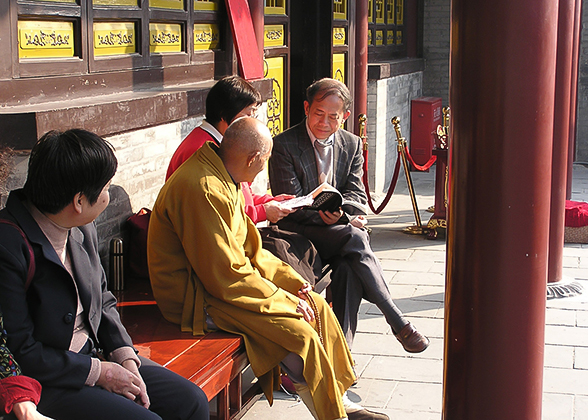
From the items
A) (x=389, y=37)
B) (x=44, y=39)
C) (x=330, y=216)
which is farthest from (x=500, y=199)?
(x=389, y=37)

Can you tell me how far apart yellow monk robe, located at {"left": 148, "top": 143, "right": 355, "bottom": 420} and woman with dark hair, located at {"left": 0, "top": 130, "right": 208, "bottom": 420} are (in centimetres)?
73

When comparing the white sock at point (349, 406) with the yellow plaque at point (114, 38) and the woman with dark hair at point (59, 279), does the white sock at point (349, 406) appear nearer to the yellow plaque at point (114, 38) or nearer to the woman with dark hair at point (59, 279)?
the woman with dark hair at point (59, 279)

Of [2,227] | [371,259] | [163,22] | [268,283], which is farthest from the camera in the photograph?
[163,22]

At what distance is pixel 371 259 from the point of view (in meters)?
4.25

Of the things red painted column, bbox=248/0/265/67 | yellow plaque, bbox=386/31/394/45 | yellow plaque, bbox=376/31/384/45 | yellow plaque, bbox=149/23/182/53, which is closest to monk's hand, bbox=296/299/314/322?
yellow plaque, bbox=149/23/182/53

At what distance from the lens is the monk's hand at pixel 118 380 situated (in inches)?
97.5

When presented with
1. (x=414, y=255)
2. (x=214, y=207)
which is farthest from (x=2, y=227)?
(x=414, y=255)

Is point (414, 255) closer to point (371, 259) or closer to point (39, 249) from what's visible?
point (371, 259)

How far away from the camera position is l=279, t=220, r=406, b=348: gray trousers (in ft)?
13.7

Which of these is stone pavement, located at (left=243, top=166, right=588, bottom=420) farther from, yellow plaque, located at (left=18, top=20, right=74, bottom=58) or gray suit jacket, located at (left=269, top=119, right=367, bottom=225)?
yellow plaque, located at (left=18, top=20, right=74, bottom=58)

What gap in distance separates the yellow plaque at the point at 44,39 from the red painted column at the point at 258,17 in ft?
7.58

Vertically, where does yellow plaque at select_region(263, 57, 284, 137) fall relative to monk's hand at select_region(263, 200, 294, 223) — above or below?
above

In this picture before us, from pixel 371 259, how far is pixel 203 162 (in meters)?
1.33

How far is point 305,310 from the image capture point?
3354mm
